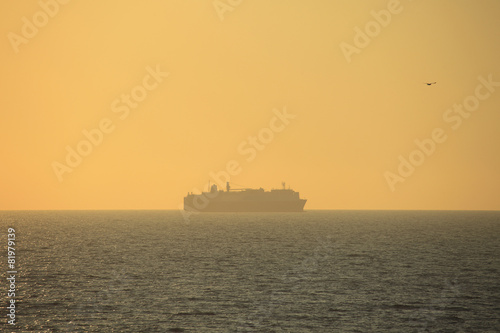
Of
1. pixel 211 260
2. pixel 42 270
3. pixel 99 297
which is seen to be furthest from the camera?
pixel 211 260

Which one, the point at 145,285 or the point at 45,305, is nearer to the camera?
the point at 45,305

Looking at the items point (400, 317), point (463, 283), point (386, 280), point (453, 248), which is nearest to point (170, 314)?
point (400, 317)

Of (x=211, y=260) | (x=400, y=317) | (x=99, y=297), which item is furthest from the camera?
(x=211, y=260)

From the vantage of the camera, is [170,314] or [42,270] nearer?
[170,314]

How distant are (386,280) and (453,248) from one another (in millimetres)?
35944

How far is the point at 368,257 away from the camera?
213ft

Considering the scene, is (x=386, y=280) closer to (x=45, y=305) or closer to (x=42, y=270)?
(x=45, y=305)

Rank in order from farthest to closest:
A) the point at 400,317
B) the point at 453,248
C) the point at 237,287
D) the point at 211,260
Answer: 1. the point at 453,248
2. the point at 211,260
3. the point at 237,287
4. the point at 400,317

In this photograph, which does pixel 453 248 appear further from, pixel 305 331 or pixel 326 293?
pixel 305 331

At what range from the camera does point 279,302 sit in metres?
37.1

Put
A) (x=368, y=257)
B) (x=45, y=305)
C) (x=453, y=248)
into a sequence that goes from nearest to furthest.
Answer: (x=45, y=305) < (x=368, y=257) < (x=453, y=248)

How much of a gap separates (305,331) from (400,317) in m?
6.59

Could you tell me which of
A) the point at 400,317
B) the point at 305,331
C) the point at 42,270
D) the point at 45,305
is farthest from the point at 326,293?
the point at 42,270

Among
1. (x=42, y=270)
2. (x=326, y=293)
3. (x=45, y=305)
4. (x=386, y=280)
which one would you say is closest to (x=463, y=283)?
(x=386, y=280)
